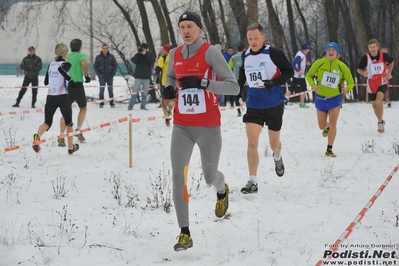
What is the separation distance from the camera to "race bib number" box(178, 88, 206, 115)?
495 cm

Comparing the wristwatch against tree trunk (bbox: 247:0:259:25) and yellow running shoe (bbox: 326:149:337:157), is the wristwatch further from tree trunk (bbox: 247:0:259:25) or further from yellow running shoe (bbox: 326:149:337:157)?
tree trunk (bbox: 247:0:259:25)

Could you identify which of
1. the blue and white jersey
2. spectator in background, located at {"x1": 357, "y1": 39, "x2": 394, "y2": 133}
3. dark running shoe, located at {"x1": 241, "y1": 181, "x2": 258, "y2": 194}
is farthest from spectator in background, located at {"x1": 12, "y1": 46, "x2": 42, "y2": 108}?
dark running shoe, located at {"x1": 241, "y1": 181, "x2": 258, "y2": 194}

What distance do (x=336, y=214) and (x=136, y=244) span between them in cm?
222

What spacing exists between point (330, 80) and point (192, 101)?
4.83 meters

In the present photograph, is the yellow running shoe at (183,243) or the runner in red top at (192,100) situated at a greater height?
the runner in red top at (192,100)

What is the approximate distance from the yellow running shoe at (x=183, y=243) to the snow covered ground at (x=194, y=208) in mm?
110

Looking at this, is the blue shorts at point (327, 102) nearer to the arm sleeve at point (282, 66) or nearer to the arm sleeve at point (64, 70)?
the arm sleeve at point (282, 66)

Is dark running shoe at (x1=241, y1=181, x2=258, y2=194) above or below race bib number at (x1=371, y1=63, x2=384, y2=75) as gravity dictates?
below

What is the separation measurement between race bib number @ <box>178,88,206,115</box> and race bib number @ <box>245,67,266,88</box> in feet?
6.88

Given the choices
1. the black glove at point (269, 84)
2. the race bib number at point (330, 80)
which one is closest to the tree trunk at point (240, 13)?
the race bib number at point (330, 80)

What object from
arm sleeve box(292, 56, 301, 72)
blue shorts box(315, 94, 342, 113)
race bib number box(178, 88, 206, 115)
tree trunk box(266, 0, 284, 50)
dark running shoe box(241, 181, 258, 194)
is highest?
tree trunk box(266, 0, 284, 50)

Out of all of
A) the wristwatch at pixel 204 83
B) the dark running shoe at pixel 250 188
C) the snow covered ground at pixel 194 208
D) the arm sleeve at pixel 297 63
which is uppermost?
the arm sleeve at pixel 297 63

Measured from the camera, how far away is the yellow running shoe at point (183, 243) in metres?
4.66

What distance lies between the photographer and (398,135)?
455 inches
